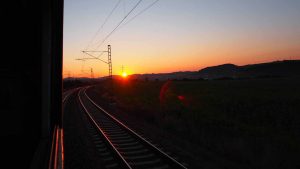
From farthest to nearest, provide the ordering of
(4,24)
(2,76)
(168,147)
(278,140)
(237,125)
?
(237,125) < (278,140) < (168,147) < (2,76) < (4,24)

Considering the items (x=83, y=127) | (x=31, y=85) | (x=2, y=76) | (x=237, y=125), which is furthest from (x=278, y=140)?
(x=2, y=76)

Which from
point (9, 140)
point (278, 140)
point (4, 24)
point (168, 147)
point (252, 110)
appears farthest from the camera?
point (252, 110)

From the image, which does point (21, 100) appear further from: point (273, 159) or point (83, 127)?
point (273, 159)

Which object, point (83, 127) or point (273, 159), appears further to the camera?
point (83, 127)

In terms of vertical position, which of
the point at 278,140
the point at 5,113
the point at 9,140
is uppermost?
the point at 5,113

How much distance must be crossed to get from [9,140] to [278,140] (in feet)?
38.4

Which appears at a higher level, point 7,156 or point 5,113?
point 5,113

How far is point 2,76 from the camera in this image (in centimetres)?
898

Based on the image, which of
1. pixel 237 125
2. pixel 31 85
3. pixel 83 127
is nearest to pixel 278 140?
pixel 237 125

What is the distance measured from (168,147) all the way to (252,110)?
53.6ft

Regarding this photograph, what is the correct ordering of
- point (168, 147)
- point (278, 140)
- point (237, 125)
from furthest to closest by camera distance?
1. point (237, 125)
2. point (278, 140)
3. point (168, 147)

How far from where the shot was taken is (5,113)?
30.5 ft

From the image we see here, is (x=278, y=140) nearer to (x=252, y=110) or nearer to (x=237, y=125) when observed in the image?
(x=237, y=125)

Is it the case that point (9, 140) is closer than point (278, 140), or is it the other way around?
point (9, 140)
